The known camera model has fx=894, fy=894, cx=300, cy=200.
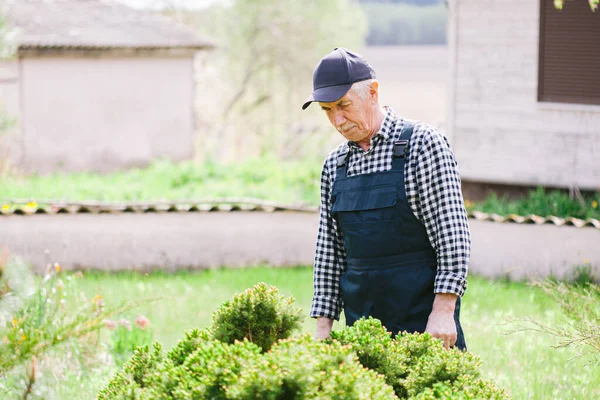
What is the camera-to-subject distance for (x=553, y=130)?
1229 centimetres

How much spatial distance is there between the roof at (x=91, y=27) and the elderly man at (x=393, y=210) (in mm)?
18696

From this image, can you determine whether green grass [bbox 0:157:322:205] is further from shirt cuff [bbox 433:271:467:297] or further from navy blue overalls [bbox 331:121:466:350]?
shirt cuff [bbox 433:271:467:297]

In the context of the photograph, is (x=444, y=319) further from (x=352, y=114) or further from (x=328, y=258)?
(x=352, y=114)

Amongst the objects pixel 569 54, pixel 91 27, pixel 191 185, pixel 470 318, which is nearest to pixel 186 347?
pixel 470 318

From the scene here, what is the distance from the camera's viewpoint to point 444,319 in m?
3.58

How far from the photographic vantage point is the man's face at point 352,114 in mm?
3623

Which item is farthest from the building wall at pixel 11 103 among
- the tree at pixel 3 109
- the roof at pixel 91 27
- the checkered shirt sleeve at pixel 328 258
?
the checkered shirt sleeve at pixel 328 258

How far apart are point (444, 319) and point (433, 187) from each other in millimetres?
531

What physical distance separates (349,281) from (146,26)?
825 inches

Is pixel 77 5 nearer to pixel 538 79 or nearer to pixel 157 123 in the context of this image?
pixel 157 123

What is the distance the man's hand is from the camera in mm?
3545

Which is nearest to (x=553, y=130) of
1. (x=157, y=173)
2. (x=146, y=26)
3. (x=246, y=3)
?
(x=157, y=173)

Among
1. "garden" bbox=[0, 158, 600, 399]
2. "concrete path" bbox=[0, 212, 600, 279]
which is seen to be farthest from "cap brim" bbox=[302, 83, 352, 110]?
"concrete path" bbox=[0, 212, 600, 279]

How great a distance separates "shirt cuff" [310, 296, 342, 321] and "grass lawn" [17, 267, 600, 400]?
1.28 meters
